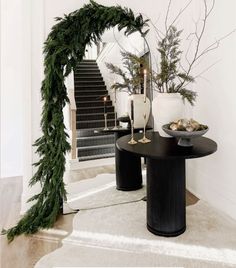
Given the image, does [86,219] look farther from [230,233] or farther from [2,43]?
[2,43]

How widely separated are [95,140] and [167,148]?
1015 mm

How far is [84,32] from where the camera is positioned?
2385 mm

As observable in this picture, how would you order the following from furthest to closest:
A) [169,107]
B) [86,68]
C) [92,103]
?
[92,103] < [86,68] < [169,107]

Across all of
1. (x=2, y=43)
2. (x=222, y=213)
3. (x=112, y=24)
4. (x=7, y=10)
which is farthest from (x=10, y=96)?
(x=222, y=213)

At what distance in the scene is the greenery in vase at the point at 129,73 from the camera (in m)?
2.65

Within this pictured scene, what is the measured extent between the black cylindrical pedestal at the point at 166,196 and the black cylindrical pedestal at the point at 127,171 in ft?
2.31

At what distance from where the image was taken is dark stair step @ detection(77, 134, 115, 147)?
2.63m

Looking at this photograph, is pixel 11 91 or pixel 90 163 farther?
pixel 11 91

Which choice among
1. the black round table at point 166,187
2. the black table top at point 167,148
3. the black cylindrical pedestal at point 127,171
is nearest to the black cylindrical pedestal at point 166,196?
the black round table at point 166,187

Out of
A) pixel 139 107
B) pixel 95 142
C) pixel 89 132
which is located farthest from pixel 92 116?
pixel 139 107

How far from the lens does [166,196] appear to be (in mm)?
1926

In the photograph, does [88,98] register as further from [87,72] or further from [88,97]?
[87,72]

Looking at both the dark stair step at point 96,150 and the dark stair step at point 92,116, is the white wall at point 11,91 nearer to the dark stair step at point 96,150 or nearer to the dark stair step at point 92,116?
the dark stair step at point 92,116

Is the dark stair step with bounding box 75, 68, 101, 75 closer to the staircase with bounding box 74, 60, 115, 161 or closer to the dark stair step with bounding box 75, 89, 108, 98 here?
the staircase with bounding box 74, 60, 115, 161
